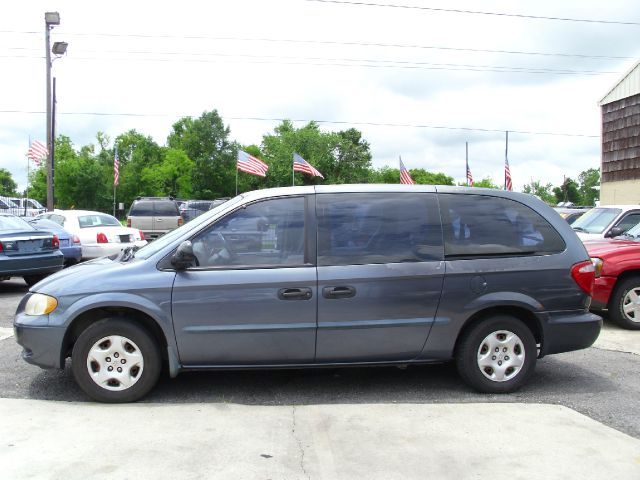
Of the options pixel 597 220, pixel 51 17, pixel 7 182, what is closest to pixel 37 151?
pixel 51 17

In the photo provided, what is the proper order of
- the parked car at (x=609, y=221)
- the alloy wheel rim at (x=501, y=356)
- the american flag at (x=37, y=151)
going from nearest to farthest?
the alloy wheel rim at (x=501, y=356)
the parked car at (x=609, y=221)
the american flag at (x=37, y=151)

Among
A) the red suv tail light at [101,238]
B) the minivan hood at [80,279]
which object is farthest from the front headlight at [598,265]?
the red suv tail light at [101,238]

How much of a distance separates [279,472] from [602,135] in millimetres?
28237

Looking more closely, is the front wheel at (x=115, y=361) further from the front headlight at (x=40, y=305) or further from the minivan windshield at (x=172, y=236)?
the minivan windshield at (x=172, y=236)

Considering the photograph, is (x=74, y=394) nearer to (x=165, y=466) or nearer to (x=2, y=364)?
(x=2, y=364)

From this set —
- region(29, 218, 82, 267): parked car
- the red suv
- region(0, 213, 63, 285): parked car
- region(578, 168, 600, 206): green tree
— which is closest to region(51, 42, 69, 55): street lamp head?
region(29, 218, 82, 267): parked car

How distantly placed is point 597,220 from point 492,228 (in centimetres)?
698

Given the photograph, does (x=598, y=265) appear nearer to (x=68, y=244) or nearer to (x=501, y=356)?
(x=501, y=356)

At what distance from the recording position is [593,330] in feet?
16.4

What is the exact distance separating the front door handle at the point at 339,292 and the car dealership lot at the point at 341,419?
0.85 metres

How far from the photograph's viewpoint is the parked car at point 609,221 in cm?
1019

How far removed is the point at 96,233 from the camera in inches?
540

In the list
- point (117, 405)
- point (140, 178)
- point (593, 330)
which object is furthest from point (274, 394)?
point (140, 178)

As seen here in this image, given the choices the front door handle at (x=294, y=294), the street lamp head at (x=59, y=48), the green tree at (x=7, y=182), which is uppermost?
the green tree at (x=7, y=182)
